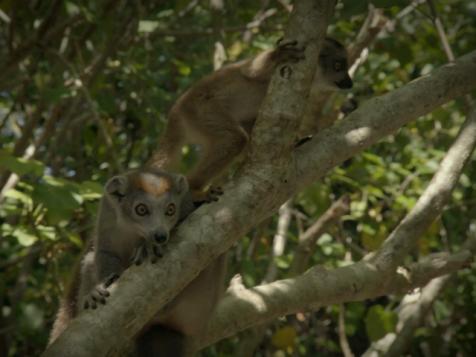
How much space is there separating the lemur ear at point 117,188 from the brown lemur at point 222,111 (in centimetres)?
93

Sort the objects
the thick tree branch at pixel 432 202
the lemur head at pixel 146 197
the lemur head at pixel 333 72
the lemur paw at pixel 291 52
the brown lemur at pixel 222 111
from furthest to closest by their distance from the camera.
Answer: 1. the lemur head at pixel 333 72
2. the brown lemur at pixel 222 111
3. the thick tree branch at pixel 432 202
4. the lemur head at pixel 146 197
5. the lemur paw at pixel 291 52

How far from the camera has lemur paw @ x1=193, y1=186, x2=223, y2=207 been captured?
14.6 feet

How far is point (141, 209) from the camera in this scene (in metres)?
4.73

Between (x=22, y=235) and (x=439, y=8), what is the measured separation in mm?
6159

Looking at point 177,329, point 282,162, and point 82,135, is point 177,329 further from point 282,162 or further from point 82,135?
point 82,135

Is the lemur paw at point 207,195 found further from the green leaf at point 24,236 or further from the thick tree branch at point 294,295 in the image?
the green leaf at point 24,236

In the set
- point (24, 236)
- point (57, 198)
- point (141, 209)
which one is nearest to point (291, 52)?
point (141, 209)

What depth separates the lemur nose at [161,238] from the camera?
3.85m

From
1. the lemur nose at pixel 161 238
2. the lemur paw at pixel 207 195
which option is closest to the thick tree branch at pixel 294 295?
the lemur paw at pixel 207 195

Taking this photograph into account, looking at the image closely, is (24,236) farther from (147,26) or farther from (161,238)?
(147,26)

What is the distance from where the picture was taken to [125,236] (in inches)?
188

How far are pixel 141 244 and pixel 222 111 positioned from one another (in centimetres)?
211

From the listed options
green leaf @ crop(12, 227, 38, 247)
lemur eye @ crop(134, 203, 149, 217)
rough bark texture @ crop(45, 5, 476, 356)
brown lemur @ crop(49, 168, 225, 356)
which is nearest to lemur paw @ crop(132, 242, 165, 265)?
rough bark texture @ crop(45, 5, 476, 356)

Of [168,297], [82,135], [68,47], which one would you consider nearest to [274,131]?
[168,297]
